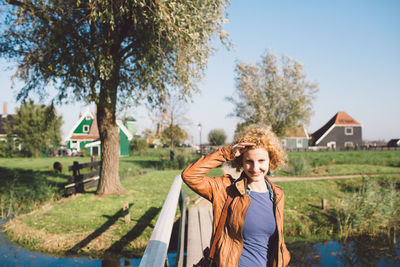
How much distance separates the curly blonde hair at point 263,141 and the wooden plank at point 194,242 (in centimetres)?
216

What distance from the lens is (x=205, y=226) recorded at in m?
6.23

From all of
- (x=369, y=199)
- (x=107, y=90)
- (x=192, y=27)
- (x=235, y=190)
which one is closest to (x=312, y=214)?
(x=369, y=199)

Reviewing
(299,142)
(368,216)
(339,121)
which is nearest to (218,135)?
(299,142)

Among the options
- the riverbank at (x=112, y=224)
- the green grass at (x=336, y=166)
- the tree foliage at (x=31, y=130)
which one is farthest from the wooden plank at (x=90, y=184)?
the tree foliage at (x=31, y=130)

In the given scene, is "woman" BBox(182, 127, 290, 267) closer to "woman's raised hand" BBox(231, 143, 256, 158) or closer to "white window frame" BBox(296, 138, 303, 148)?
"woman's raised hand" BBox(231, 143, 256, 158)

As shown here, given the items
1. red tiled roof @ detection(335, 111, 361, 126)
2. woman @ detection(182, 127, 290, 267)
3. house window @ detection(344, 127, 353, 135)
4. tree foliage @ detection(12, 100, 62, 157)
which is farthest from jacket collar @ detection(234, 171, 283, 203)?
house window @ detection(344, 127, 353, 135)

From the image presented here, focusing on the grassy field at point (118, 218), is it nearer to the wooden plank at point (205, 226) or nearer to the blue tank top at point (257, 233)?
the wooden plank at point (205, 226)

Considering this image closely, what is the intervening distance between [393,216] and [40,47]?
11853 millimetres

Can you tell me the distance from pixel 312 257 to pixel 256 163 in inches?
229

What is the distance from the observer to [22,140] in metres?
37.3

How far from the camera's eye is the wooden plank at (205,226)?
5.07 m

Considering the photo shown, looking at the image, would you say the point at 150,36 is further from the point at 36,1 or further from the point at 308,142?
the point at 308,142

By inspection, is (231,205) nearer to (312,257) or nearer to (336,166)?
(312,257)

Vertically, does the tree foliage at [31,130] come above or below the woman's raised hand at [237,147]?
above
